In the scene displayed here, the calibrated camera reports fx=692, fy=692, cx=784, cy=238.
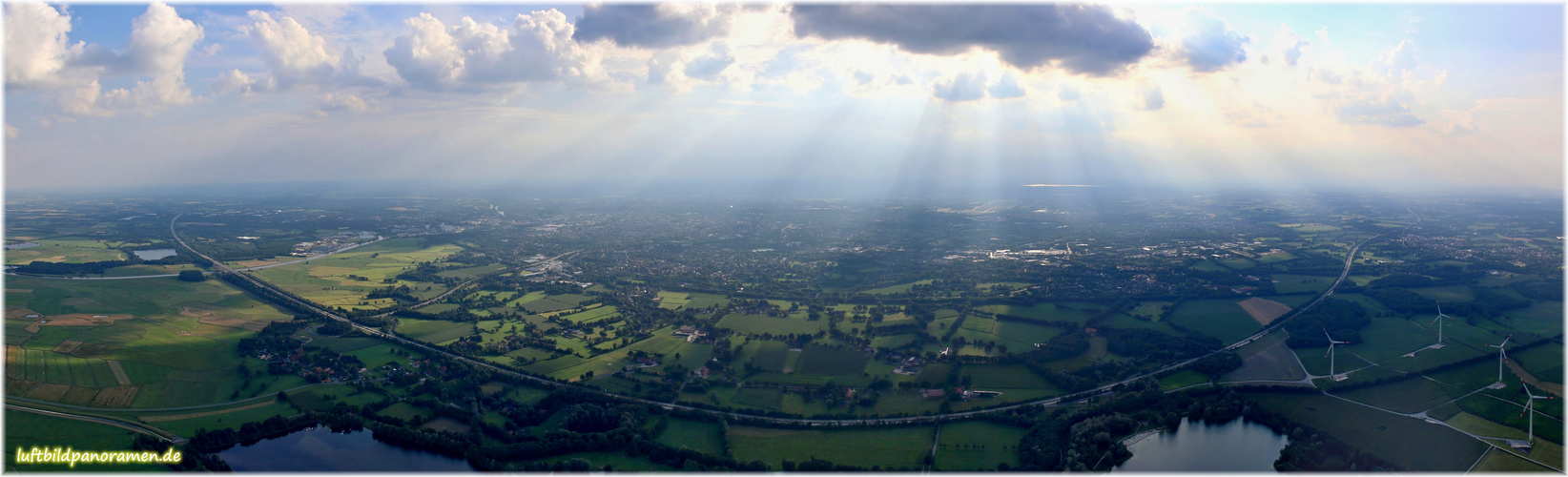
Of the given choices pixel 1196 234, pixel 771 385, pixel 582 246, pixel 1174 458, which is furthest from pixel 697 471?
pixel 1196 234

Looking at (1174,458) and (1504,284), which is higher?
(1504,284)

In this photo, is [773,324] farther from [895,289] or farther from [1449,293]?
[1449,293]

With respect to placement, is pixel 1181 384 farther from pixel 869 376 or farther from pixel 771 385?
pixel 771 385

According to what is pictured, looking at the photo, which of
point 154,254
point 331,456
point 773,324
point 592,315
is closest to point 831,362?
point 773,324

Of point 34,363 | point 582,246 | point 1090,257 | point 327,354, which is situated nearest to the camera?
point 34,363

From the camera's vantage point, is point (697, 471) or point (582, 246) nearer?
point (697, 471)

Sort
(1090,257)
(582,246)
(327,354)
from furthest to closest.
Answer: (582,246) < (1090,257) < (327,354)
